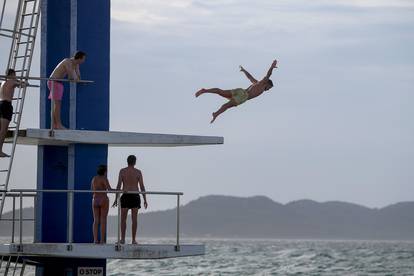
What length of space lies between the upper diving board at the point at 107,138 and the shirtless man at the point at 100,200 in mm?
663

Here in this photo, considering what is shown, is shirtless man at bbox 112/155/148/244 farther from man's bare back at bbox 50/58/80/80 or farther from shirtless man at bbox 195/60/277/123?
shirtless man at bbox 195/60/277/123

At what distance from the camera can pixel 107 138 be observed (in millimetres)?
25938

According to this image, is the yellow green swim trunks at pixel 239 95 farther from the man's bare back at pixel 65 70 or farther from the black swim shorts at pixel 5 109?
the black swim shorts at pixel 5 109

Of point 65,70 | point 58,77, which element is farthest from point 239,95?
point 58,77

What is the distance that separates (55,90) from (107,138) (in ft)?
4.61

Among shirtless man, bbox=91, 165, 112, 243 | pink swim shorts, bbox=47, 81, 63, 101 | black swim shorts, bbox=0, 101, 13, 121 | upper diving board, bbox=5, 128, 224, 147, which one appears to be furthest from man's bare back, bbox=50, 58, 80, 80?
shirtless man, bbox=91, 165, 112, 243

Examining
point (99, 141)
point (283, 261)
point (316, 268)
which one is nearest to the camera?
point (99, 141)

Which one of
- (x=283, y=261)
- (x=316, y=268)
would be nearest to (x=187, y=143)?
(x=316, y=268)

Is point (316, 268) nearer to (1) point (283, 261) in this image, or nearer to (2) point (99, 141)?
(1) point (283, 261)

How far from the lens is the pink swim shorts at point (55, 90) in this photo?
25625mm

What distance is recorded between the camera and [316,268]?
3930 inches

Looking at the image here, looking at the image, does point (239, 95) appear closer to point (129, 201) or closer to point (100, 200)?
point (129, 201)

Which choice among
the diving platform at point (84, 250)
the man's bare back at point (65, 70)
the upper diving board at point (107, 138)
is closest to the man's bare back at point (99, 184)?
the upper diving board at point (107, 138)

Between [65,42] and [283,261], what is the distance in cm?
8925
